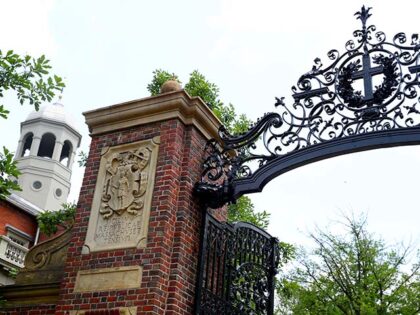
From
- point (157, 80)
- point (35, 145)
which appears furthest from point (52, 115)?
point (157, 80)

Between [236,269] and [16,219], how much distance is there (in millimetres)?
19165

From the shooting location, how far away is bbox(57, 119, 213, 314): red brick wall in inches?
243

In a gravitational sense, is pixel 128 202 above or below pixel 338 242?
below

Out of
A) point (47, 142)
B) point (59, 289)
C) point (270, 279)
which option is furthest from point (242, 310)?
point (47, 142)

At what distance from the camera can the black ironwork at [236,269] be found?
670 cm

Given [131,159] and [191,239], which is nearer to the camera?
[191,239]

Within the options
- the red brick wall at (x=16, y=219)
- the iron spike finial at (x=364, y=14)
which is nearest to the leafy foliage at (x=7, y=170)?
the iron spike finial at (x=364, y=14)

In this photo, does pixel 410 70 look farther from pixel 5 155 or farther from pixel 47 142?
pixel 47 142

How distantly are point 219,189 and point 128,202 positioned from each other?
111 centimetres

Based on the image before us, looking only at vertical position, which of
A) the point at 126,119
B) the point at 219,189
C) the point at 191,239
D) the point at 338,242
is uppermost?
the point at 338,242

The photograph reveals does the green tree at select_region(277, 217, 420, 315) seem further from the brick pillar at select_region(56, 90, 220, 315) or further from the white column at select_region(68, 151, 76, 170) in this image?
the white column at select_region(68, 151, 76, 170)

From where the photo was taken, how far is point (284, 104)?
7.12m

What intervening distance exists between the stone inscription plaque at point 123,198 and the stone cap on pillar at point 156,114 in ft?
1.13

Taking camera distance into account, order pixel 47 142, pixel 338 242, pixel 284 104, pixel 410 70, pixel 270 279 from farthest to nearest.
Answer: pixel 47 142 < pixel 338 242 < pixel 270 279 < pixel 284 104 < pixel 410 70
